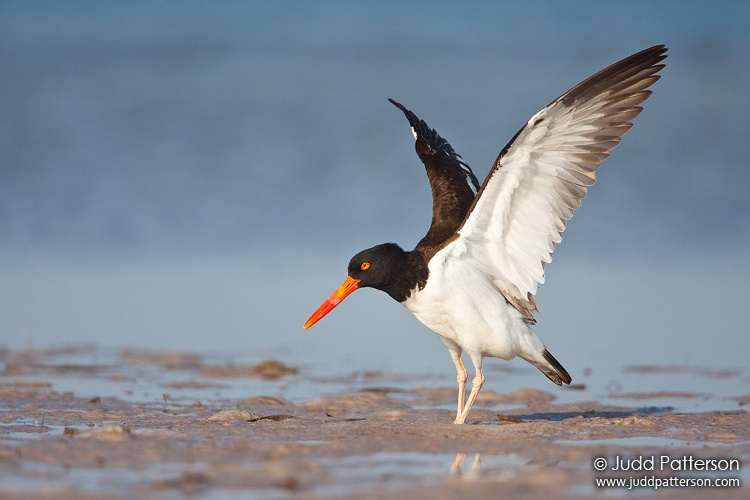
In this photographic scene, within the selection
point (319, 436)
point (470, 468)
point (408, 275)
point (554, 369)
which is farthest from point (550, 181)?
point (470, 468)

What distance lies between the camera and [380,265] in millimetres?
7203

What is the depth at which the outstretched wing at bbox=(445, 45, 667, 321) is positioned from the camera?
269 inches

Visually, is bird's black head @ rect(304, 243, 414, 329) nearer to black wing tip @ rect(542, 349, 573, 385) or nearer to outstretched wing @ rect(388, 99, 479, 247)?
outstretched wing @ rect(388, 99, 479, 247)

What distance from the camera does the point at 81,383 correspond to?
27.7ft

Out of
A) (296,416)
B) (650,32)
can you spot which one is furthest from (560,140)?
(650,32)

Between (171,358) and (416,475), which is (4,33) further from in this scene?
(416,475)

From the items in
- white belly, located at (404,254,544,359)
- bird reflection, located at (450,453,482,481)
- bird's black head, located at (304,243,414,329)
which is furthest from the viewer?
bird's black head, located at (304,243,414,329)

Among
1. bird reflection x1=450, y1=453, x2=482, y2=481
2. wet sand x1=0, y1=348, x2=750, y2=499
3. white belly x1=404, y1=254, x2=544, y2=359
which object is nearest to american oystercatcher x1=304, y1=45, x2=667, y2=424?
white belly x1=404, y1=254, x2=544, y2=359

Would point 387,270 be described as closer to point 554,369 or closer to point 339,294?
point 339,294

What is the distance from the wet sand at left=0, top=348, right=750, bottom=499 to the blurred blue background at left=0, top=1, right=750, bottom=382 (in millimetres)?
1224

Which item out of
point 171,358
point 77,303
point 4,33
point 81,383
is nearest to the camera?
point 81,383

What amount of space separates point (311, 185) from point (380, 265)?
9994mm

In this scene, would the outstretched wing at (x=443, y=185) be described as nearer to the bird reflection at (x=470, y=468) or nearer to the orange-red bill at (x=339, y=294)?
the orange-red bill at (x=339, y=294)

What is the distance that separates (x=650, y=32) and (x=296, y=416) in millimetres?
22981
